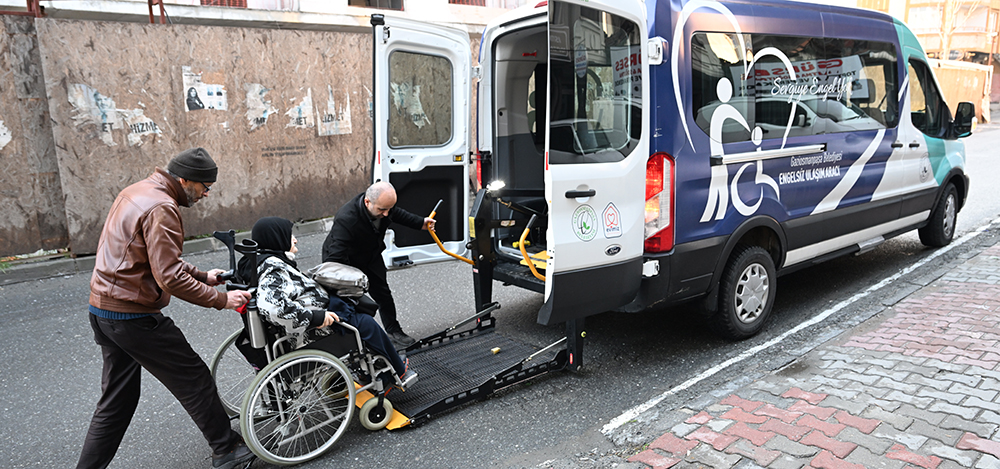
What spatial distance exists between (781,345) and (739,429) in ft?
5.06

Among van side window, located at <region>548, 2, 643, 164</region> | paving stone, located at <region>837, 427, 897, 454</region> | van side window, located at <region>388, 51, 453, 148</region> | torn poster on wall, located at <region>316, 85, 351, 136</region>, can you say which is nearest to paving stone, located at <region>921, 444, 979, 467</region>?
paving stone, located at <region>837, 427, 897, 454</region>

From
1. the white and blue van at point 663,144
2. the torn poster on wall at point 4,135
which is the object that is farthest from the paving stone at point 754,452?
the torn poster on wall at point 4,135

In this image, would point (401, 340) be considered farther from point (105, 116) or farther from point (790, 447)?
point (105, 116)

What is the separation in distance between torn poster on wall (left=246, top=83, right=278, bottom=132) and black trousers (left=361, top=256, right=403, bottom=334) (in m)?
4.92

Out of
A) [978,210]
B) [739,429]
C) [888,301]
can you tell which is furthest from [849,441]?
[978,210]

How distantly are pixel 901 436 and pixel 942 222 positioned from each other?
474cm

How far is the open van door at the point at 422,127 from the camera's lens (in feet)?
17.0

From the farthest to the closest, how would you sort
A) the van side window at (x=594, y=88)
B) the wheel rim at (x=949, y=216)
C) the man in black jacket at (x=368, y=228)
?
the wheel rim at (x=949, y=216) < the man in black jacket at (x=368, y=228) < the van side window at (x=594, y=88)

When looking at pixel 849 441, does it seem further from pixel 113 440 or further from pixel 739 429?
pixel 113 440

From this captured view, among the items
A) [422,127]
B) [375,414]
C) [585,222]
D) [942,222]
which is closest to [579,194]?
[585,222]

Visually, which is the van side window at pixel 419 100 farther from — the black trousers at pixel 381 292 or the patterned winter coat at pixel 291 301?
the patterned winter coat at pixel 291 301

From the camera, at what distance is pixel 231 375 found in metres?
4.33

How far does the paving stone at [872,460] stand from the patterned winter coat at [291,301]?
8.74 feet

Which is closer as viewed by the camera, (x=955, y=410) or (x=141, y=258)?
(x=141, y=258)
